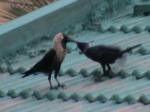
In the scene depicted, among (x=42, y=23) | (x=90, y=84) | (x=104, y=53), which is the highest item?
(x=42, y=23)

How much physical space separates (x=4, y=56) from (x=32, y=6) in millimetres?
2783

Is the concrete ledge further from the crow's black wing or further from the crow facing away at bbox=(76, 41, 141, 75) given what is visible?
the crow facing away at bbox=(76, 41, 141, 75)

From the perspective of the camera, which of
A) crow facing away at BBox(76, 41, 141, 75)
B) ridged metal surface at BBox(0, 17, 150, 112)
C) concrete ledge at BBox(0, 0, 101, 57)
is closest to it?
ridged metal surface at BBox(0, 17, 150, 112)

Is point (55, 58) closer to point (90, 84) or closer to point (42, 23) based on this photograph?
point (90, 84)

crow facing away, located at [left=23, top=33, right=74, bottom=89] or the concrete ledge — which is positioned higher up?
the concrete ledge

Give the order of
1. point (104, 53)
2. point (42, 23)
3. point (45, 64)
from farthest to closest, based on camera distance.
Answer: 1. point (42, 23)
2. point (45, 64)
3. point (104, 53)

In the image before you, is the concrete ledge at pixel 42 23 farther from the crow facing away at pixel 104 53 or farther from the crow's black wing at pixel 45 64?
the crow facing away at pixel 104 53

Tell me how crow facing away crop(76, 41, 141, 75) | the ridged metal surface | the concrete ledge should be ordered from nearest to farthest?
the ridged metal surface → crow facing away crop(76, 41, 141, 75) → the concrete ledge

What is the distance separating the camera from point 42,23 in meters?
7.82

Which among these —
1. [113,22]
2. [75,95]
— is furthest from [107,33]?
[75,95]

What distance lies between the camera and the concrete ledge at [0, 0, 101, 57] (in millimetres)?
7637

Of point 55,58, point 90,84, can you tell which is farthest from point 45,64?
point 90,84

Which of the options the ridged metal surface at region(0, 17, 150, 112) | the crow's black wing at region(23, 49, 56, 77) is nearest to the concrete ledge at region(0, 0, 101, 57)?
the ridged metal surface at region(0, 17, 150, 112)

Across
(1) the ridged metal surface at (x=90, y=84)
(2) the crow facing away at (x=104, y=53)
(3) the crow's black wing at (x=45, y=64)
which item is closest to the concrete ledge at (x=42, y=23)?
(1) the ridged metal surface at (x=90, y=84)
